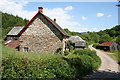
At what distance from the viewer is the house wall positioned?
1814cm

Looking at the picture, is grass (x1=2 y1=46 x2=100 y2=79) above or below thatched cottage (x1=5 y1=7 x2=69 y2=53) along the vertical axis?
below

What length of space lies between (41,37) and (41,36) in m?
0.19

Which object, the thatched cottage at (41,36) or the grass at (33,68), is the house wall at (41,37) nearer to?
the thatched cottage at (41,36)

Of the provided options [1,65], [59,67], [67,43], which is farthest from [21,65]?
[67,43]

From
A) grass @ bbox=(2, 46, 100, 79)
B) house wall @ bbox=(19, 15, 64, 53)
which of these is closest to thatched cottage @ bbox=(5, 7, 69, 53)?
house wall @ bbox=(19, 15, 64, 53)

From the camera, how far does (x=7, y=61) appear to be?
6668mm

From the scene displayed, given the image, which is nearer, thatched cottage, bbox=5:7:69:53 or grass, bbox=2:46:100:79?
grass, bbox=2:46:100:79

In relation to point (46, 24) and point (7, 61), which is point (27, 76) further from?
point (46, 24)

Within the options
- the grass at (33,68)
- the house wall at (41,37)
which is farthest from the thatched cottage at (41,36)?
the grass at (33,68)

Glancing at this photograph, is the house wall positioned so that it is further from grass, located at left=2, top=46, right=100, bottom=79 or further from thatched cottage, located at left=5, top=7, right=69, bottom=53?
grass, located at left=2, top=46, right=100, bottom=79

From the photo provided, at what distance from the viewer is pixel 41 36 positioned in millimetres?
18547

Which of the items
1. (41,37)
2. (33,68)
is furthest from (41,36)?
(33,68)

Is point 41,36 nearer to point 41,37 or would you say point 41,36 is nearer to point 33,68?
point 41,37

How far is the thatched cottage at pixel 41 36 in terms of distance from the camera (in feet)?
59.4
